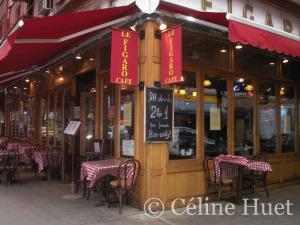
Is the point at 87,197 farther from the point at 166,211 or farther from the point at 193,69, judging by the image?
the point at 193,69

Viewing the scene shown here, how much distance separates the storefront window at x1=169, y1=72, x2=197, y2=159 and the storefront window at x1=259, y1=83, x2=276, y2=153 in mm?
2421

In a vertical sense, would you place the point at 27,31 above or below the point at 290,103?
above

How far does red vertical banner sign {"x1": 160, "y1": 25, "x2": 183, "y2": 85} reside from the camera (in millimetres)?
6809

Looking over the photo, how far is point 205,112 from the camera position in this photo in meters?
8.42

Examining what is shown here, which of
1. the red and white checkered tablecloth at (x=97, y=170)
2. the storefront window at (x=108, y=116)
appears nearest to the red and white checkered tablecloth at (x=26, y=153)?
the storefront window at (x=108, y=116)

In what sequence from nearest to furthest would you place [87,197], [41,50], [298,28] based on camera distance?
1. [87,197]
2. [41,50]
3. [298,28]

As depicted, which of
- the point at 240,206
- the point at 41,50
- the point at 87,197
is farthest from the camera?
the point at 41,50

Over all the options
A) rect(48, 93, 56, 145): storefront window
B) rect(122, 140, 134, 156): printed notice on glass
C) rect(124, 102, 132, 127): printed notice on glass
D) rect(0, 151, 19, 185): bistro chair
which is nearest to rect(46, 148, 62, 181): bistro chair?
rect(0, 151, 19, 185): bistro chair

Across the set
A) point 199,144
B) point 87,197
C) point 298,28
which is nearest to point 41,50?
point 87,197

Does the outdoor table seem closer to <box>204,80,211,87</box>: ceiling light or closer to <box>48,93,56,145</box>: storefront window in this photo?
<box>204,80,211,87</box>: ceiling light

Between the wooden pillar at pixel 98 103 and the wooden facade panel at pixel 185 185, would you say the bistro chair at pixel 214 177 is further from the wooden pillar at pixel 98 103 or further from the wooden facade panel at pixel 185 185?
the wooden pillar at pixel 98 103

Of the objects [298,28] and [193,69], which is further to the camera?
[298,28]

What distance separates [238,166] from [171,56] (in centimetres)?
275

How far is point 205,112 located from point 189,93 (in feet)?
2.01
